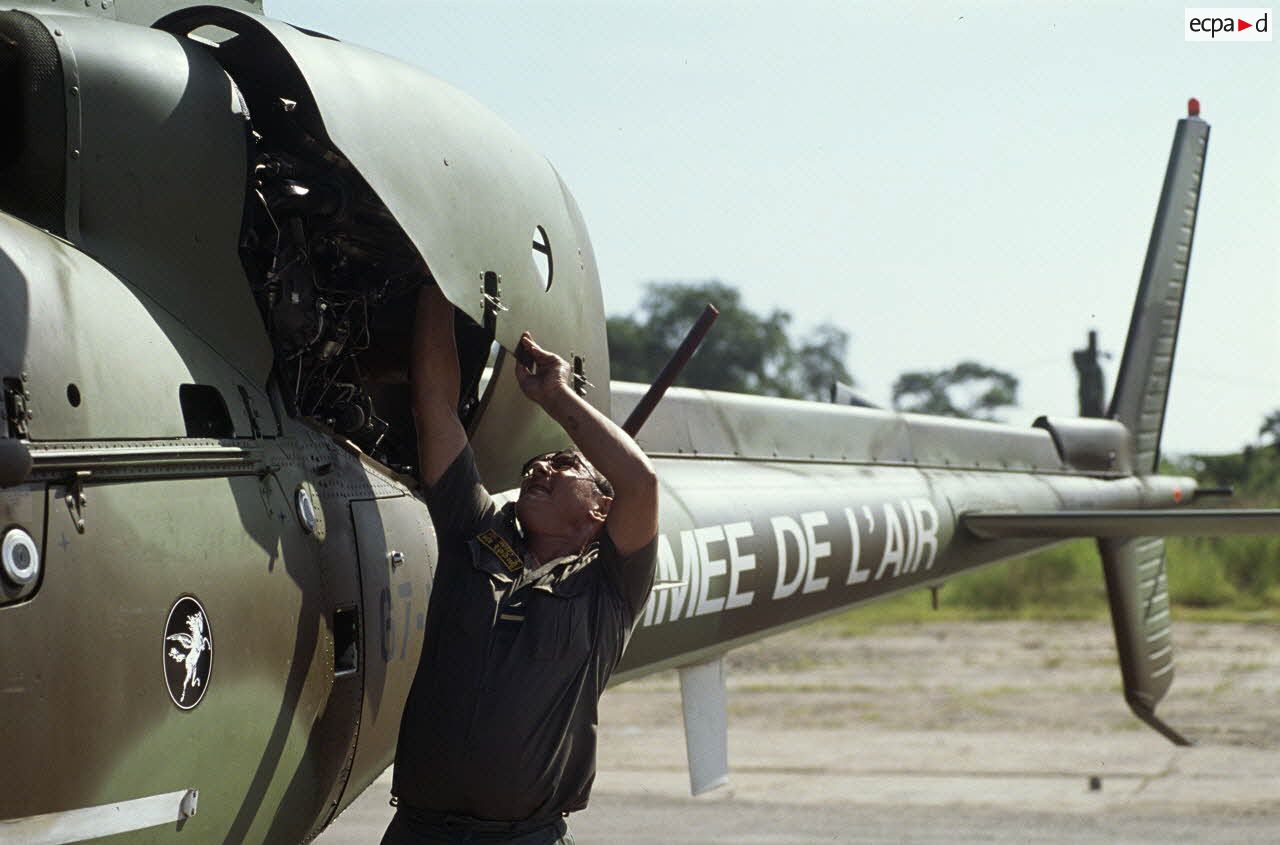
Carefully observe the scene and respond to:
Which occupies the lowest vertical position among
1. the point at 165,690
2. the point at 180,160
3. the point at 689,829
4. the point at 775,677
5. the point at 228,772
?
the point at 775,677

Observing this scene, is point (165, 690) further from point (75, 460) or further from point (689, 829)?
point (689, 829)

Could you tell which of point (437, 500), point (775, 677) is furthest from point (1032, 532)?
point (775, 677)

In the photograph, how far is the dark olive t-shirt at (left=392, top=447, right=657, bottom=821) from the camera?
115 inches

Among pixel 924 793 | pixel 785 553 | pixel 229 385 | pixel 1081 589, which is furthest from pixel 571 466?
pixel 1081 589

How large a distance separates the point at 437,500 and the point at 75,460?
895 mm

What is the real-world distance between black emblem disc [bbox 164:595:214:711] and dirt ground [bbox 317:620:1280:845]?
18.5ft

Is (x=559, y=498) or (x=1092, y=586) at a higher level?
(x=559, y=498)

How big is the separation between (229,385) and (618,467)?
2.49 feet

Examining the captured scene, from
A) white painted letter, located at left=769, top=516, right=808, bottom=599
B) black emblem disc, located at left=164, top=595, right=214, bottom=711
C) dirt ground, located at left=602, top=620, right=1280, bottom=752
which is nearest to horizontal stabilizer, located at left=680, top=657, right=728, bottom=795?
white painted letter, located at left=769, top=516, right=808, bottom=599

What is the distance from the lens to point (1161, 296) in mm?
8836

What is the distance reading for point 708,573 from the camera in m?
5.09

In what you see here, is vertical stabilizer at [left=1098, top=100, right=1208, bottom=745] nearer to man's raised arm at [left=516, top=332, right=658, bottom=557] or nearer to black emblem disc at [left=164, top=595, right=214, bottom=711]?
man's raised arm at [left=516, top=332, right=658, bottom=557]

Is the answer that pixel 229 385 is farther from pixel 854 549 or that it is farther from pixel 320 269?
pixel 854 549

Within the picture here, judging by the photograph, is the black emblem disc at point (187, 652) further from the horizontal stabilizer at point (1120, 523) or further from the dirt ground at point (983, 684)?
the dirt ground at point (983, 684)
